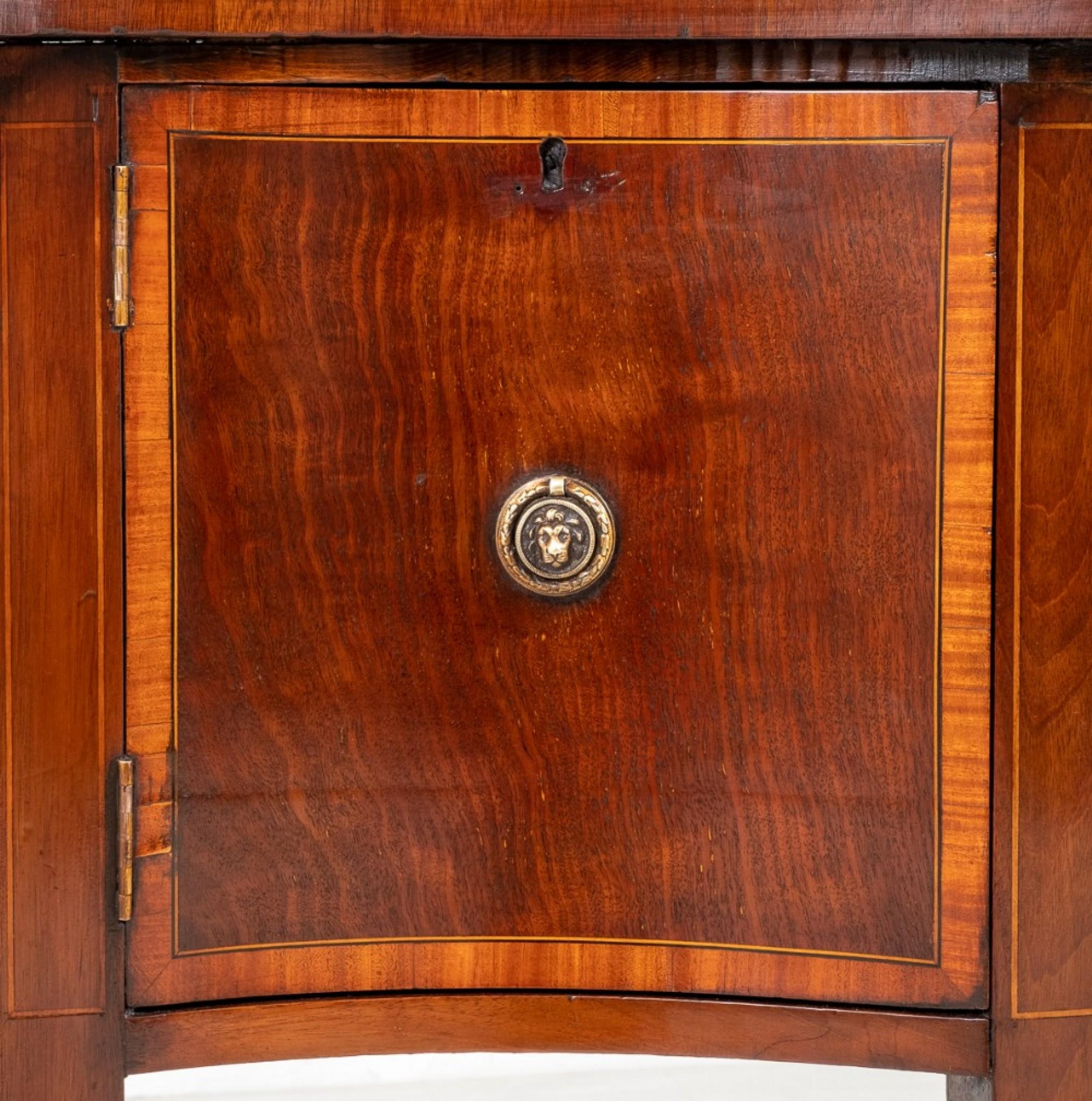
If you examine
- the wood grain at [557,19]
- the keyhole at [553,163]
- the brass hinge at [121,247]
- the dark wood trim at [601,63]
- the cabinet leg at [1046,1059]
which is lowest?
the cabinet leg at [1046,1059]

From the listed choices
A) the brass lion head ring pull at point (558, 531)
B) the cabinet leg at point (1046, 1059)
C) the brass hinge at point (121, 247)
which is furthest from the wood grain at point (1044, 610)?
the brass hinge at point (121, 247)

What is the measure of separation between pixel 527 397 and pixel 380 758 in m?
0.22

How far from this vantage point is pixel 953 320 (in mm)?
748

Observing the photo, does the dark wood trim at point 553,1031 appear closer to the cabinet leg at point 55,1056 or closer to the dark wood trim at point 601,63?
the cabinet leg at point 55,1056

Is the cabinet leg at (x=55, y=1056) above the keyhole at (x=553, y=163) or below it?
below

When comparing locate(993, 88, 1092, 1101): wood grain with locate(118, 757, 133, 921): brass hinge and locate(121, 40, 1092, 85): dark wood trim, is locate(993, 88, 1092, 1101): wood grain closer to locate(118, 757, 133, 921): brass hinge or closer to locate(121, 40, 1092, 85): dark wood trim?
locate(121, 40, 1092, 85): dark wood trim

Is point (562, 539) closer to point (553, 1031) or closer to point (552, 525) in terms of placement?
point (552, 525)

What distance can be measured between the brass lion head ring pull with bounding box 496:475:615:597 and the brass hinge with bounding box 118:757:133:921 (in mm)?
245

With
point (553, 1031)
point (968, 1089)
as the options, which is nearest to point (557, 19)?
point (553, 1031)

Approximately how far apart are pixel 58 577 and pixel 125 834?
149mm

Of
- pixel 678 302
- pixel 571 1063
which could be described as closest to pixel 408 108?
pixel 678 302

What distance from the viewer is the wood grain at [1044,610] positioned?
74 centimetres

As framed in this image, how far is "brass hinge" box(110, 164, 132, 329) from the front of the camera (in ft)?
2.43

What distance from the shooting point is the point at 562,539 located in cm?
76
